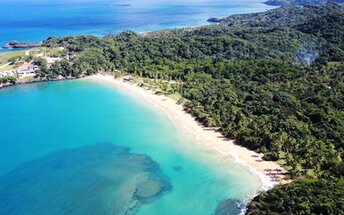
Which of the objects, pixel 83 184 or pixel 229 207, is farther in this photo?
pixel 83 184

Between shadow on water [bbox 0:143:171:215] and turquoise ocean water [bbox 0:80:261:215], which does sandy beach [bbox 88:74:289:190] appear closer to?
turquoise ocean water [bbox 0:80:261:215]

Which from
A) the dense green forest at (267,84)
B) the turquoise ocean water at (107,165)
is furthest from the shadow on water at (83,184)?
the dense green forest at (267,84)

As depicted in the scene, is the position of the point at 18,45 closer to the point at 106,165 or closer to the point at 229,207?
the point at 106,165

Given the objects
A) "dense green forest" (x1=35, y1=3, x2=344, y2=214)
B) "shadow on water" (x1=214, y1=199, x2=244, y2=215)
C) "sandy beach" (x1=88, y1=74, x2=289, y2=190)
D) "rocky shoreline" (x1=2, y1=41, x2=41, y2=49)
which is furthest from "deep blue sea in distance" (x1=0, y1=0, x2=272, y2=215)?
"rocky shoreline" (x1=2, y1=41, x2=41, y2=49)

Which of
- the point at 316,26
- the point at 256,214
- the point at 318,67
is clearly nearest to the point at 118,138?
the point at 256,214

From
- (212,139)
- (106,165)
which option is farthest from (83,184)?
(212,139)

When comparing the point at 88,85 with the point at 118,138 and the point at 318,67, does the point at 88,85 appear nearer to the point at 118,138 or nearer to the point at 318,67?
the point at 118,138
